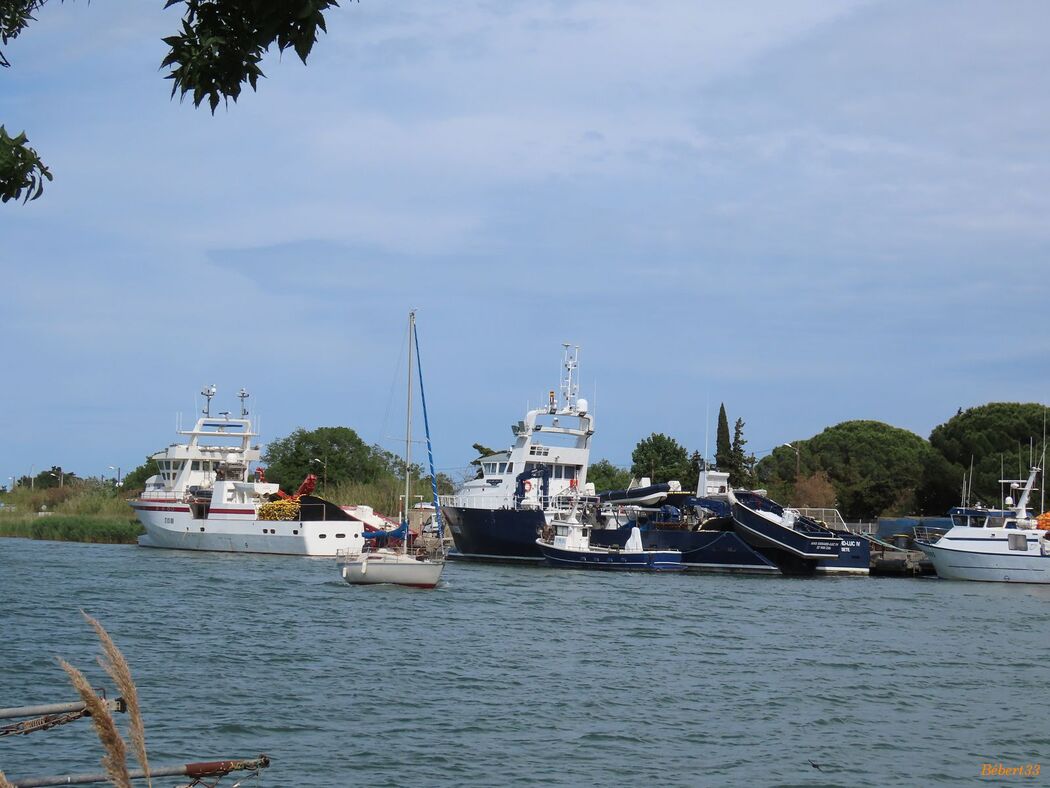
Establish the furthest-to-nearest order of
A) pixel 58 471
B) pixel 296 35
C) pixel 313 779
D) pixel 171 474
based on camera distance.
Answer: pixel 58 471 → pixel 171 474 → pixel 313 779 → pixel 296 35

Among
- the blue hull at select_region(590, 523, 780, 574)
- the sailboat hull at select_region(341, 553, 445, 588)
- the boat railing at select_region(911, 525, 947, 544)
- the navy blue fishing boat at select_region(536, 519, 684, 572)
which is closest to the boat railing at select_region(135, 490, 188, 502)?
the navy blue fishing boat at select_region(536, 519, 684, 572)

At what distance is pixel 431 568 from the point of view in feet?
129

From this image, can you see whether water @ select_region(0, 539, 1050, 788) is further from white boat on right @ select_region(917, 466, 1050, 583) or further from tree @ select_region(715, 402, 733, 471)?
tree @ select_region(715, 402, 733, 471)

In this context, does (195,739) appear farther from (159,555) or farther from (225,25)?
(159,555)

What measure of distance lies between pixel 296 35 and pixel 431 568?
35266mm

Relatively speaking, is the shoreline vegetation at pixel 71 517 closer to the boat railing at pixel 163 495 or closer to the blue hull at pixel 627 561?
the boat railing at pixel 163 495

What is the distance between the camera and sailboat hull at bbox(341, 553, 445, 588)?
39.4 metres

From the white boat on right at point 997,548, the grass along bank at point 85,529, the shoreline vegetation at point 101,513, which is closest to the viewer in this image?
the white boat on right at point 997,548

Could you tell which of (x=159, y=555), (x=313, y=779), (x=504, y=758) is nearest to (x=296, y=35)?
(x=313, y=779)

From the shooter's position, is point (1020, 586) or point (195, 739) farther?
point (1020, 586)

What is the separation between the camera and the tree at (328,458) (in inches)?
3748

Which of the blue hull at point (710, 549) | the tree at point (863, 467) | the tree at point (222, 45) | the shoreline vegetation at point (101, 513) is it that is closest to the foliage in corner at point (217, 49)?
the tree at point (222, 45)

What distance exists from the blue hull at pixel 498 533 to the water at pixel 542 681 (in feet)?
Answer: 46.3

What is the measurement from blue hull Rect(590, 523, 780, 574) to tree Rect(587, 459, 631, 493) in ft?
119
